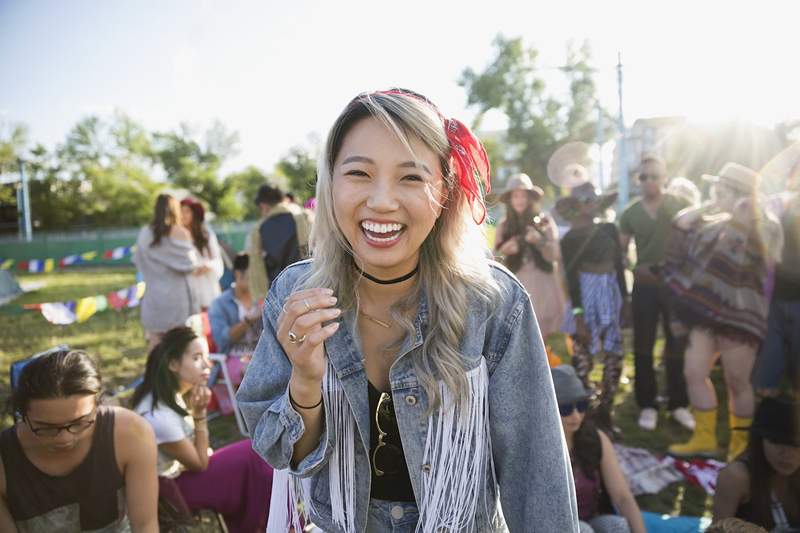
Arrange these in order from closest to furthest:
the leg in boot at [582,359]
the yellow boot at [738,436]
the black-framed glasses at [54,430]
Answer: the black-framed glasses at [54,430] → the yellow boot at [738,436] → the leg in boot at [582,359]

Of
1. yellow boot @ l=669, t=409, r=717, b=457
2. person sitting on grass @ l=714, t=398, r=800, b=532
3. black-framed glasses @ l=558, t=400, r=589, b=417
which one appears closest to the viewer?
person sitting on grass @ l=714, t=398, r=800, b=532

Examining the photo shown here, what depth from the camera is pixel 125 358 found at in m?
7.09

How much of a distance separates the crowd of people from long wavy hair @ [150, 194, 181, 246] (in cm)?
119

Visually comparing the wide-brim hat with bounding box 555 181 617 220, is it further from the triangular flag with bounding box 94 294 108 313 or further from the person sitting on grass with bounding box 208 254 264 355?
the triangular flag with bounding box 94 294 108 313

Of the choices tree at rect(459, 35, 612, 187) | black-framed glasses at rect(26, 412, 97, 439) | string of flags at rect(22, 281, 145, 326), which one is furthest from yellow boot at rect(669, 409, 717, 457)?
tree at rect(459, 35, 612, 187)

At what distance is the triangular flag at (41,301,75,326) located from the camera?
19.7 ft

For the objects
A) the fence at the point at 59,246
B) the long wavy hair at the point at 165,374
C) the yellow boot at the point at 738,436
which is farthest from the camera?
the fence at the point at 59,246

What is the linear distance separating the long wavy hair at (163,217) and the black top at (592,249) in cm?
362

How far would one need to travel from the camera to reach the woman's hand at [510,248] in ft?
15.0

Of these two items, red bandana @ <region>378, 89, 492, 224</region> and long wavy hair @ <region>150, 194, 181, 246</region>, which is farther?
long wavy hair @ <region>150, 194, 181, 246</region>

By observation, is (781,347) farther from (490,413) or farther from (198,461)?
(198,461)

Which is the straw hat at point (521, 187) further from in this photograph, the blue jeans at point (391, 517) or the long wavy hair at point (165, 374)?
the blue jeans at point (391, 517)

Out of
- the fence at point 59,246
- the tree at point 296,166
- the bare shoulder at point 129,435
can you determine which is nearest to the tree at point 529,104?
the tree at point 296,166

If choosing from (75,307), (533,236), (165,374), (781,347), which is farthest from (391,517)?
(75,307)
